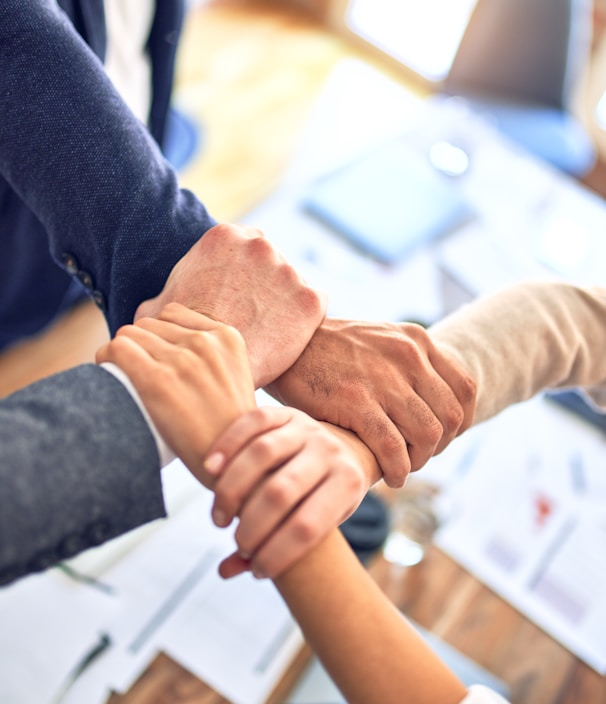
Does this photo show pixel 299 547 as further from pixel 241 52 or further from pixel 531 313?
pixel 241 52

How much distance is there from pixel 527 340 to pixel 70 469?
0.59 m

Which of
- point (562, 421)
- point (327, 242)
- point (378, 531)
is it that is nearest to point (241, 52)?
point (327, 242)

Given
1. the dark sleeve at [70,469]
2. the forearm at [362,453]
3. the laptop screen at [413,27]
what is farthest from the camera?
the laptop screen at [413,27]

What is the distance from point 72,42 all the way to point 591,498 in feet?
3.58

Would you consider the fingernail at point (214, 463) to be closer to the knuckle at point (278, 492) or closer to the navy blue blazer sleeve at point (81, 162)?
the knuckle at point (278, 492)

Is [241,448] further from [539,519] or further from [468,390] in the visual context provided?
[539,519]

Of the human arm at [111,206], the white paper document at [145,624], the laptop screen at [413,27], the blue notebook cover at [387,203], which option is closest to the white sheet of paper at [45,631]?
the white paper document at [145,624]

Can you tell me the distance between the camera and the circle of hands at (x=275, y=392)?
0.54 metres

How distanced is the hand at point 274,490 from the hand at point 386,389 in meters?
0.14

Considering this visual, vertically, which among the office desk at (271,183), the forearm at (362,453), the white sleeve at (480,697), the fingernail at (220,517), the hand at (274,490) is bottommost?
the office desk at (271,183)

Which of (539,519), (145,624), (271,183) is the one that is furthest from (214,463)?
(271,183)

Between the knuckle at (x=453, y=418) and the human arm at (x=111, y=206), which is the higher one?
the human arm at (x=111, y=206)

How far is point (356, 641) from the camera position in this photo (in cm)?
55

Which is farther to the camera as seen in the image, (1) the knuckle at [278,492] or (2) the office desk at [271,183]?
(2) the office desk at [271,183]
